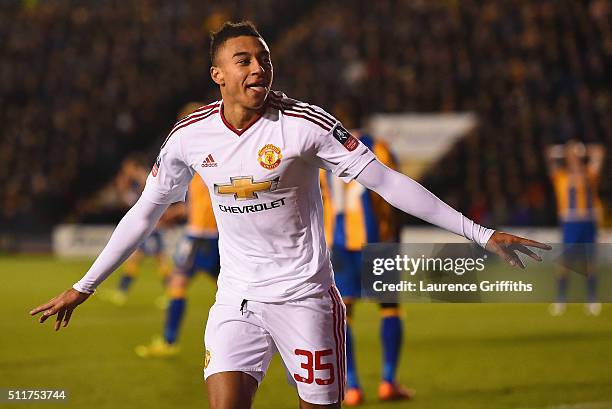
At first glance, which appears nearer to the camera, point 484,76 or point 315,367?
point 315,367

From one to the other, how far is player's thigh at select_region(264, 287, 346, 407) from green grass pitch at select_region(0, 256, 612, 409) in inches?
115

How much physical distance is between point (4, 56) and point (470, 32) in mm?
13668

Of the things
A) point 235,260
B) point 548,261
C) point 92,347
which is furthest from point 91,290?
point 92,347

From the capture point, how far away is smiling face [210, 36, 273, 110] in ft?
13.6

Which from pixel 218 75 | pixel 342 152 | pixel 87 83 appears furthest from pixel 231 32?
pixel 87 83

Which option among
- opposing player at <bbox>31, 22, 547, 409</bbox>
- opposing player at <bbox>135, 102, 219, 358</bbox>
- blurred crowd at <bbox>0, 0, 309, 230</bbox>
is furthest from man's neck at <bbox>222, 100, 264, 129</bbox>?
blurred crowd at <bbox>0, 0, 309, 230</bbox>

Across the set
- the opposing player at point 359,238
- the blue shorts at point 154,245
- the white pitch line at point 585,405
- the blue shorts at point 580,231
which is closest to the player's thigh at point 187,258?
the opposing player at point 359,238

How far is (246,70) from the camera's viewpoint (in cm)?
416

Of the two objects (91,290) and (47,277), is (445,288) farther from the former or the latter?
(47,277)

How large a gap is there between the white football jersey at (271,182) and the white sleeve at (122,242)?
0.23 meters

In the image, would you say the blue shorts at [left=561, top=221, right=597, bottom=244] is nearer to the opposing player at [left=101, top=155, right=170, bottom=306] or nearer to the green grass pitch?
the green grass pitch

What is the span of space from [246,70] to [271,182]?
1.47ft

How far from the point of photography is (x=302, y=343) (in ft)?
14.0

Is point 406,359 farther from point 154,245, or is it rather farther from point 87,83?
point 87,83
